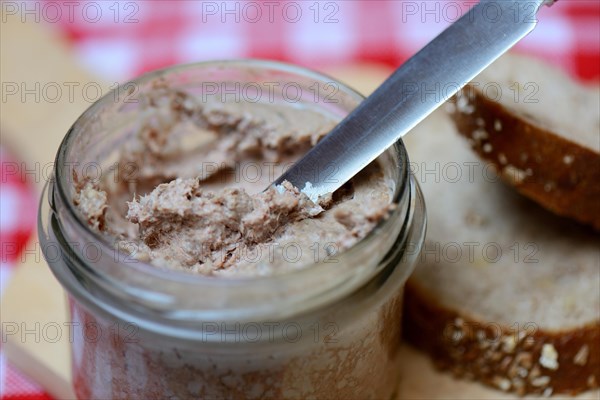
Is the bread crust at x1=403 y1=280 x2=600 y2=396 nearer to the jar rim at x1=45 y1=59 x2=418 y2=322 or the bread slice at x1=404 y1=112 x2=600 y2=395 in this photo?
the bread slice at x1=404 y1=112 x2=600 y2=395

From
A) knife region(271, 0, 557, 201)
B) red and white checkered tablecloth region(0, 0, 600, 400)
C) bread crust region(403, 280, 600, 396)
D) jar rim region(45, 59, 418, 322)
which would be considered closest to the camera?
jar rim region(45, 59, 418, 322)

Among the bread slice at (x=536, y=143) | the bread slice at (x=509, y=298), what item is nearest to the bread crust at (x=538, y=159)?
the bread slice at (x=536, y=143)

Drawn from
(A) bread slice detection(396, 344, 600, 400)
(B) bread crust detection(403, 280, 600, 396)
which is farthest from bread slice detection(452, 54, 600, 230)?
(A) bread slice detection(396, 344, 600, 400)

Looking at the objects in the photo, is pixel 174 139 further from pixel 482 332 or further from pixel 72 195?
pixel 482 332

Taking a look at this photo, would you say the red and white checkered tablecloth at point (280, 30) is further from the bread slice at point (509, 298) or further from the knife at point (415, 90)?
the knife at point (415, 90)

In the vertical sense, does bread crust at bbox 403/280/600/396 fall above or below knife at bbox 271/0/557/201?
below

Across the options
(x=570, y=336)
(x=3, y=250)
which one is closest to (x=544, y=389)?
(x=570, y=336)

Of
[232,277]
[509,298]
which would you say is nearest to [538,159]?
[509,298]
